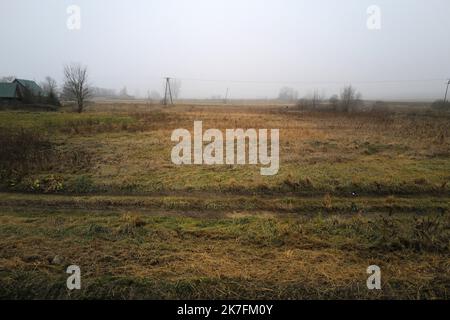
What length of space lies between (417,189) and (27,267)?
8.72 m

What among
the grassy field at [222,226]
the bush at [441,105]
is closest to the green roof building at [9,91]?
the grassy field at [222,226]

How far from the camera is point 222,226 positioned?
563cm

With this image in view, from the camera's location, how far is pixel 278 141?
13.7 m

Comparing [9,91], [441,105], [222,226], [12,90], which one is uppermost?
[12,90]

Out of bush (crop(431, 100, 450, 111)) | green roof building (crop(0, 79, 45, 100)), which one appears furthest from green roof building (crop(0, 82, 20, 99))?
bush (crop(431, 100, 450, 111))

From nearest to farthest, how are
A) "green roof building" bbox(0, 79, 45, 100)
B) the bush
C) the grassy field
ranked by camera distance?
the grassy field, "green roof building" bbox(0, 79, 45, 100), the bush

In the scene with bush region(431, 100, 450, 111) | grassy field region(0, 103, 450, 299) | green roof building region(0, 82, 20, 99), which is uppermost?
green roof building region(0, 82, 20, 99)

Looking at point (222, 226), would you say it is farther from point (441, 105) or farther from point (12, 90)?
point (441, 105)

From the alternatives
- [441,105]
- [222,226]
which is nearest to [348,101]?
[441,105]

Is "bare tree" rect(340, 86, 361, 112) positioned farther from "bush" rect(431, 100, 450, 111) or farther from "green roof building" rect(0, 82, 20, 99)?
"green roof building" rect(0, 82, 20, 99)

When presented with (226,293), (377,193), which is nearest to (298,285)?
(226,293)

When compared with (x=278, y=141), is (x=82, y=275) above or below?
below

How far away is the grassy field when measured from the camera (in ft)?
12.3
